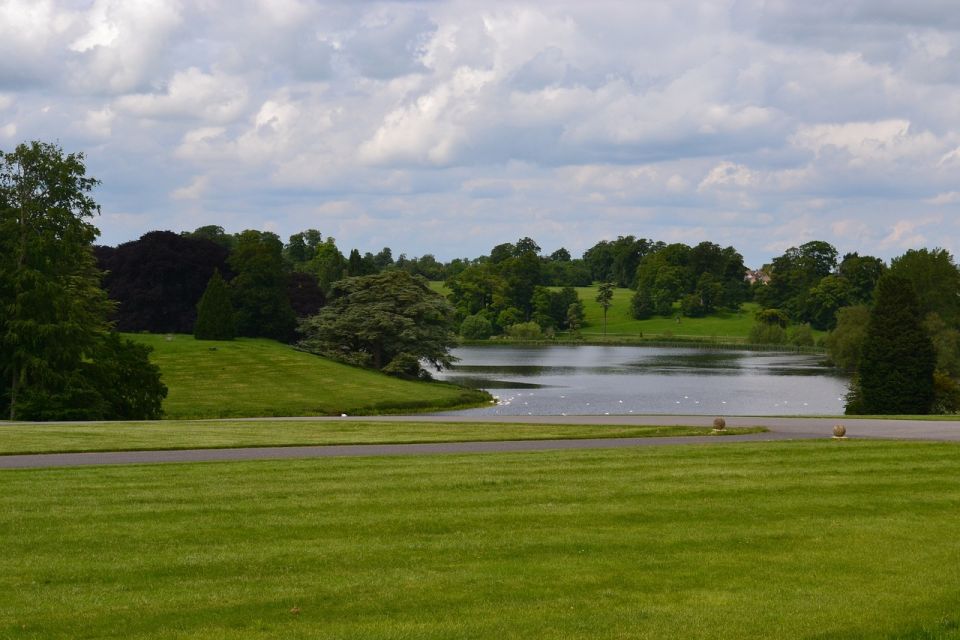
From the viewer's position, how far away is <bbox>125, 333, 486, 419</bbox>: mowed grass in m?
60.0

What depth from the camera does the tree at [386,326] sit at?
85.6 m

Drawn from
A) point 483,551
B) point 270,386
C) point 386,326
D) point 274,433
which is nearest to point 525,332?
point 386,326

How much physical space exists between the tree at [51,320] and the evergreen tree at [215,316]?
114ft

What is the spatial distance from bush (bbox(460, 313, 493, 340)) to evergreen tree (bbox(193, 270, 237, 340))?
101m

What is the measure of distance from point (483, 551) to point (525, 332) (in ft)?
586

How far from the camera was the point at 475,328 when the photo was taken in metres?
187

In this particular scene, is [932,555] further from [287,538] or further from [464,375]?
[464,375]

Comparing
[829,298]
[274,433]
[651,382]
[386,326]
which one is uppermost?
[829,298]

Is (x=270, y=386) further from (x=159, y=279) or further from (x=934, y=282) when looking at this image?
(x=934, y=282)

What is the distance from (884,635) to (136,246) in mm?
97485

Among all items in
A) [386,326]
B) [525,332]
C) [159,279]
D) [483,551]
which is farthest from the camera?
[525,332]

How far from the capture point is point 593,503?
17344 millimetres

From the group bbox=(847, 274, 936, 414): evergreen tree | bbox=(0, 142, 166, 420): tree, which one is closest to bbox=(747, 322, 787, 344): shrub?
bbox=(847, 274, 936, 414): evergreen tree

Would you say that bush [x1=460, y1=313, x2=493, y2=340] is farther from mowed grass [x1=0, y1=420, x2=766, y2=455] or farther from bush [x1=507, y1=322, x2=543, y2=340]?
mowed grass [x1=0, y1=420, x2=766, y2=455]
